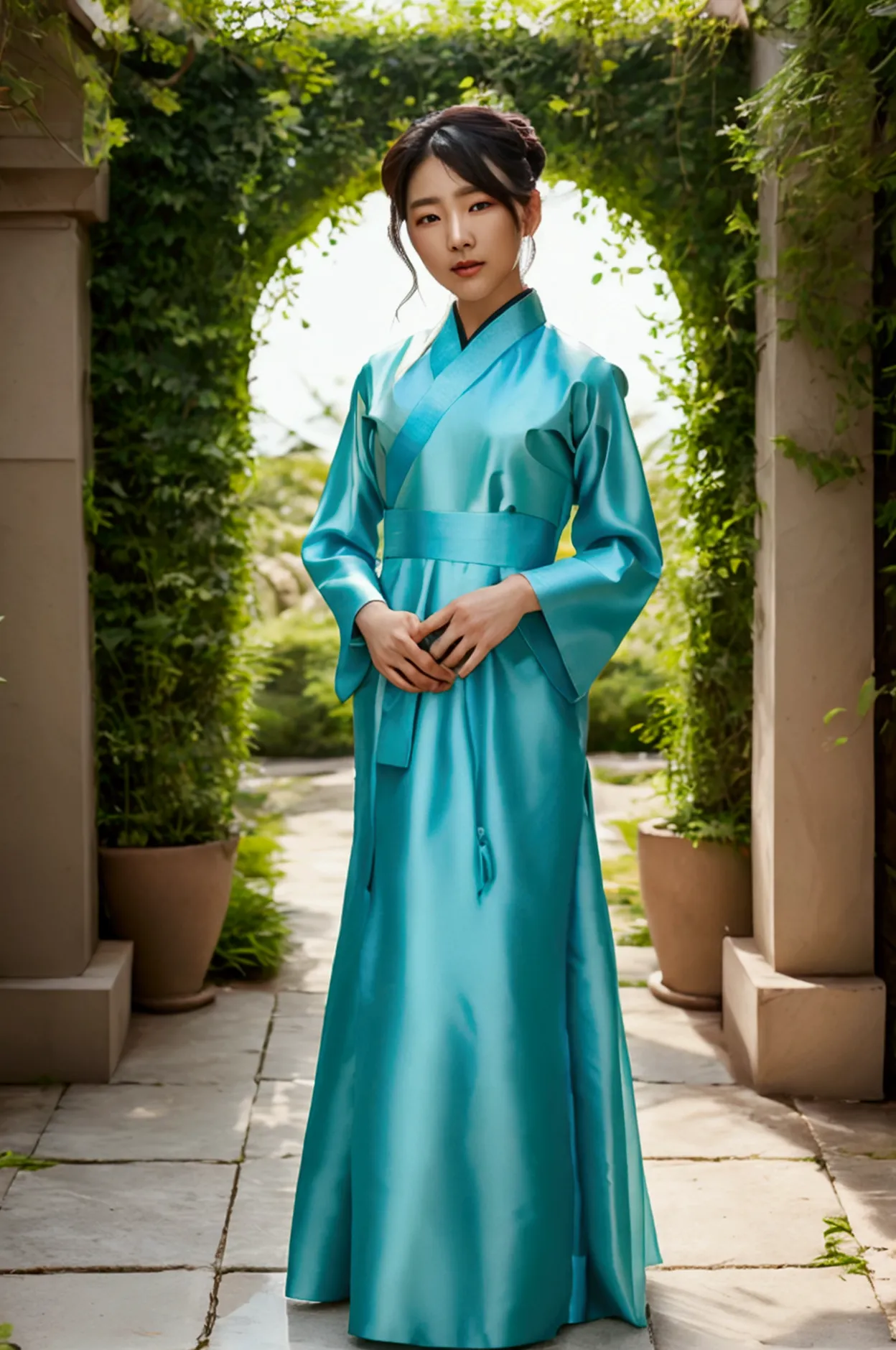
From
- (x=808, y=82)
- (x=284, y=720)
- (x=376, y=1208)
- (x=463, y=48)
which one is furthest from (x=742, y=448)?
(x=284, y=720)

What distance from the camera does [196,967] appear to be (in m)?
4.34

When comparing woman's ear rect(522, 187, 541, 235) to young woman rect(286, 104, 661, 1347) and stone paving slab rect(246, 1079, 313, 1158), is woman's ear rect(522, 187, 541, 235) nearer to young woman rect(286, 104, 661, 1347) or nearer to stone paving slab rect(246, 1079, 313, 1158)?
young woman rect(286, 104, 661, 1347)

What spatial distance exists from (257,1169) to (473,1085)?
110 cm

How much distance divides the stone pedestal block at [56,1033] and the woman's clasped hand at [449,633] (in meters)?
1.83

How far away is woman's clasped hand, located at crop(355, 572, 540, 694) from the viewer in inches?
89.0

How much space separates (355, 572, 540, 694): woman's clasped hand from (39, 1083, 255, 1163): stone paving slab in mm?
1481

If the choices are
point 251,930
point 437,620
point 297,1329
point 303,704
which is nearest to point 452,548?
point 437,620

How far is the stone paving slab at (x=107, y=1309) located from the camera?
242 centimetres

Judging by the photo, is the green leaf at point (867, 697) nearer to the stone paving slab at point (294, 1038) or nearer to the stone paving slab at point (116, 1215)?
the stone paving slab at point (294, 1038)

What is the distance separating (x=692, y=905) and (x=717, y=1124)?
864 mm

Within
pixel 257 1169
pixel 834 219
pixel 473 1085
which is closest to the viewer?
pixel 473 1085

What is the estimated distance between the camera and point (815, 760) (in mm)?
3629

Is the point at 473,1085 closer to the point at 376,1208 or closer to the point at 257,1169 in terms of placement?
the point at 376,1208

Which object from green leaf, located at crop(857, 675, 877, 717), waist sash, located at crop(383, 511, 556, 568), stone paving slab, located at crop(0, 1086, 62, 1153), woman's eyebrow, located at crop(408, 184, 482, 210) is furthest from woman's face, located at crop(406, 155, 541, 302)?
stone paving slab, located at crop(0, 1086, 62, 1153)
